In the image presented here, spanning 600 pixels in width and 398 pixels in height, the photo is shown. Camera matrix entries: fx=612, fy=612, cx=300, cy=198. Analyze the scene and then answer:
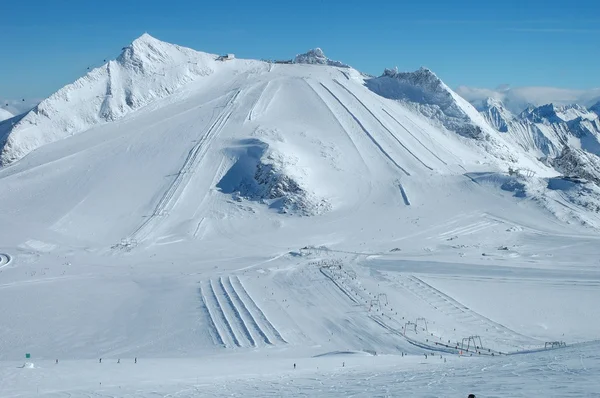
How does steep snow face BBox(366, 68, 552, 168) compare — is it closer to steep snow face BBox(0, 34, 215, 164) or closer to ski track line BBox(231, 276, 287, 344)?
steep snow face BBox(0, 34, 215, 164)

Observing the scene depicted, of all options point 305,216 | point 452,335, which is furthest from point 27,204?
point 452,335

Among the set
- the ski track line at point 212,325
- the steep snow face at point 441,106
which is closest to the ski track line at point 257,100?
the steep snow face at point 441,106

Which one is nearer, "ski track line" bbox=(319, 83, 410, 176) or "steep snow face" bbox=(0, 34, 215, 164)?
"ski track line" bbox=(319, 83, 410, 176)

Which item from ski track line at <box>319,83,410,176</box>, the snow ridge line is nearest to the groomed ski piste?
the snow ridge line

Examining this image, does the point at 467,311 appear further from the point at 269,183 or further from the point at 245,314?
the point at 269,183

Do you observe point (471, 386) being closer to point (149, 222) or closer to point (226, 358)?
point (226, 358)

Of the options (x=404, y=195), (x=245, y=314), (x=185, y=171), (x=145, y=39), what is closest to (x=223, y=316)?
(x=245, y=314)
